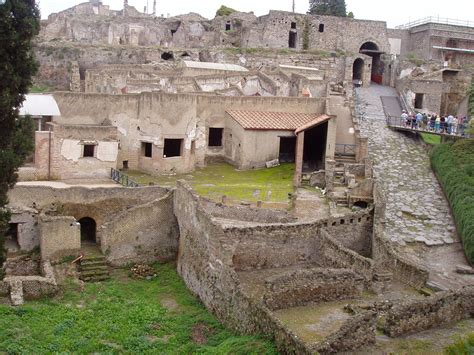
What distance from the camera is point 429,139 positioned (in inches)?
1316

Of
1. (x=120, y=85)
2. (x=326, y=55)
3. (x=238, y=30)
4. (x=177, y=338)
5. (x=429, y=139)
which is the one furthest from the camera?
(x=238, y=30)

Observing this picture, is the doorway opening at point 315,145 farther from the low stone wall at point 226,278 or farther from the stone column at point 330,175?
the low stone wall at point 226,278

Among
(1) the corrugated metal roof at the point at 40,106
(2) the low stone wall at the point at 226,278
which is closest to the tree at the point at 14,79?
(2) the low stone wall at the point at 226,278

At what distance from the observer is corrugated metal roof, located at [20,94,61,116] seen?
96.2 ft

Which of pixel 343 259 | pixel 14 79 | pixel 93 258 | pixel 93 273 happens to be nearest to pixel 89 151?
pixel 93 258

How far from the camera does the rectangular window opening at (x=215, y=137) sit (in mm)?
33625

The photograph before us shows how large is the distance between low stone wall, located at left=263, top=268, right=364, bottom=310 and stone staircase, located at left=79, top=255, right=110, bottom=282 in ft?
25.4

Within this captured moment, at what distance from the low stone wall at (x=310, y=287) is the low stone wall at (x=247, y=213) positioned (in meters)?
4.96

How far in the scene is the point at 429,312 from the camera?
16.1 meters

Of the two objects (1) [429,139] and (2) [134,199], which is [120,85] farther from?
(1) [429,139]

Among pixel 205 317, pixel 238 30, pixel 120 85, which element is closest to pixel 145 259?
pixel 205 317

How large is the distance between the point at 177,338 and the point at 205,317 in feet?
4.30

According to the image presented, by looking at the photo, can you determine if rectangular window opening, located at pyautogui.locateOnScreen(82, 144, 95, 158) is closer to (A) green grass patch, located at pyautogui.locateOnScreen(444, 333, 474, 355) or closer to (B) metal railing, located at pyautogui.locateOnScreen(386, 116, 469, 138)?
(B) metal railing, located at pyautogui.locateOnScreen(386, 116, 469, 138)

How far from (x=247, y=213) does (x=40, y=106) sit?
11740 millimetres
